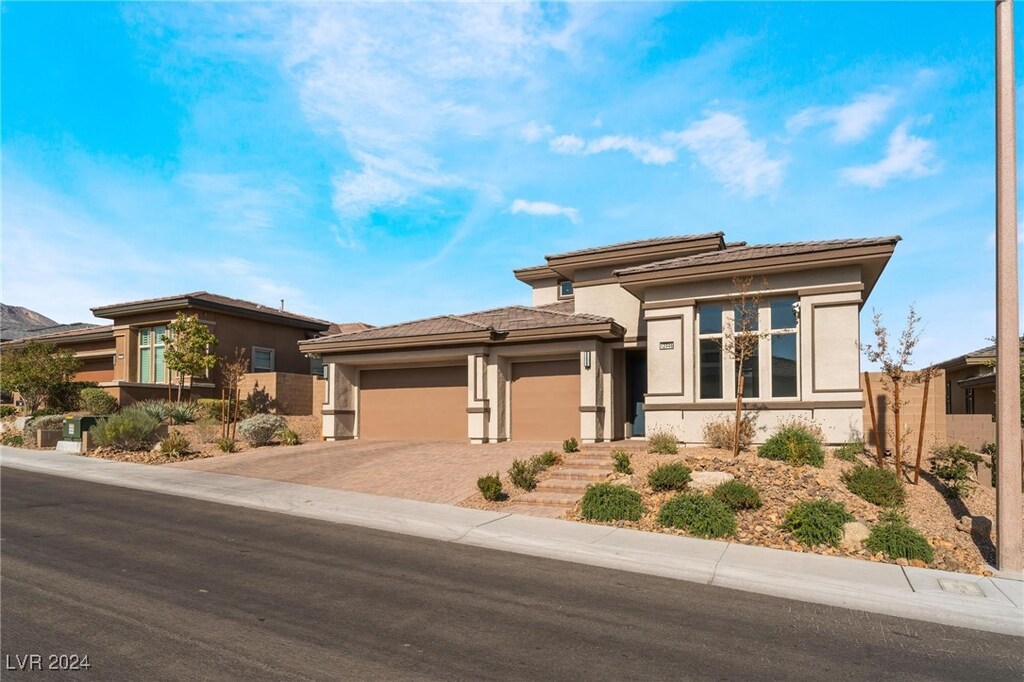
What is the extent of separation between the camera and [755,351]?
1723 cm

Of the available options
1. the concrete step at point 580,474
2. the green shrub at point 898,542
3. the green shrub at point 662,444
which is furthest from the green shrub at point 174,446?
the green shrub at point 898,542

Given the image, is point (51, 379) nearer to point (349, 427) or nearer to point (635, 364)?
point (349, 427)

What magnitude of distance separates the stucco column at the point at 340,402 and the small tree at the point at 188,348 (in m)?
6.72

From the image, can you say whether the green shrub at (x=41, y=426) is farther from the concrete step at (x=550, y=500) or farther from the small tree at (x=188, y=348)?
the concrete step at (x=550, y=500)

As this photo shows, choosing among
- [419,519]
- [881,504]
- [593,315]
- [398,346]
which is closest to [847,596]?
[881,504]

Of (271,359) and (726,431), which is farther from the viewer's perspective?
(271,359)

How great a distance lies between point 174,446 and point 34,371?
1117cm

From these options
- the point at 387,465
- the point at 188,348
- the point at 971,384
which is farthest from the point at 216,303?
the point at 971,384

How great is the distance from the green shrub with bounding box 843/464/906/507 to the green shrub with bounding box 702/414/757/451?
3.75 metres

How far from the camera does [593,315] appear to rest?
847 inches

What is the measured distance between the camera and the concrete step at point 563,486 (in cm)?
1430

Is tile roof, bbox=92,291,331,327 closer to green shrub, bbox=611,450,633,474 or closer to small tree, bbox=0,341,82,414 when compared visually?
small tree, bbox=0,341,82,414

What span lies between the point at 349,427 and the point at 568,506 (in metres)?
13.4

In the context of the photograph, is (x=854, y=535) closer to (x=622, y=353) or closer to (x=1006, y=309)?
(x=1006, y=309)
